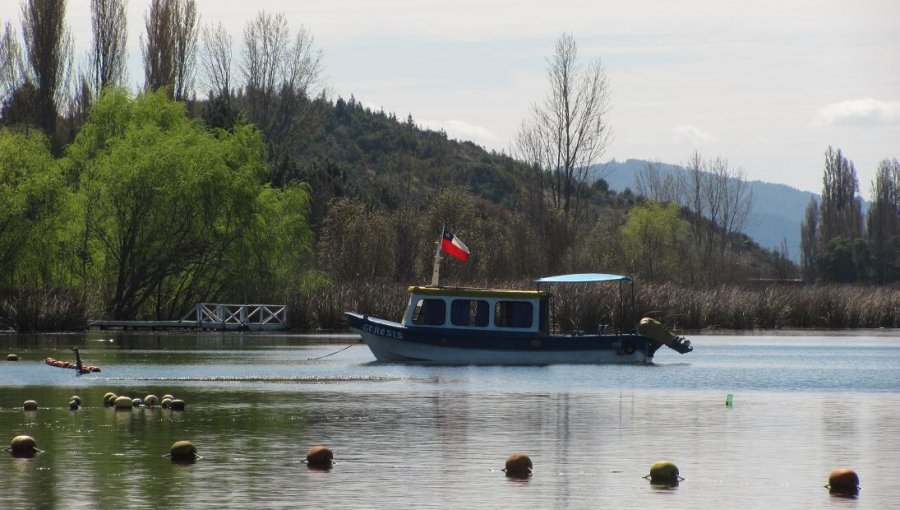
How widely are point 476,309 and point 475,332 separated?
2.53 ft

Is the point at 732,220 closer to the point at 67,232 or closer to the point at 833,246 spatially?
the point at 833,246

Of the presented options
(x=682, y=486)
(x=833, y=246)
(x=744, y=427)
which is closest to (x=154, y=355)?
(x=744, y=427)

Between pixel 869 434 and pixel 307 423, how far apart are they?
986cm

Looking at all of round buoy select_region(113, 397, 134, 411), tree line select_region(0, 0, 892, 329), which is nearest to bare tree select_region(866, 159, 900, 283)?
tree line select_region(0, 0, 892, 329)

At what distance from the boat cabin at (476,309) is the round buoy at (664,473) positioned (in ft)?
93.5

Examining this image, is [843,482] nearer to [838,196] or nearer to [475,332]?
[475,332]

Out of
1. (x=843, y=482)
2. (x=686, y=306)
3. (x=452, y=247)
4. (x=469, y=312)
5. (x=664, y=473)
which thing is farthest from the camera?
(x=686, y=306)

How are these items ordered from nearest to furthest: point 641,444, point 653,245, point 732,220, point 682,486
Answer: point 682,486 → point 641,444 → point 653,245 → point 732,220

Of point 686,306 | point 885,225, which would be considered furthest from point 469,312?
point 885,225

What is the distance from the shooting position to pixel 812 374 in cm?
4312

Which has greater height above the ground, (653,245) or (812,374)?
(653,245)

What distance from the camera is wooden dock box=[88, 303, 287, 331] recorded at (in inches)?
2867

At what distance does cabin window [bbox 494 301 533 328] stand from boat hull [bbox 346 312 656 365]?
0.38 m

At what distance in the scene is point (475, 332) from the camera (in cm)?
4753
